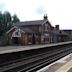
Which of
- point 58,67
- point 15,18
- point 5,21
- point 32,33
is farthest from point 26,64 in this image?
point 15,18

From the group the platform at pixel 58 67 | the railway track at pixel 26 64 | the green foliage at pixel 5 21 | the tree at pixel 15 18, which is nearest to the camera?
the platform at pixel 58 67

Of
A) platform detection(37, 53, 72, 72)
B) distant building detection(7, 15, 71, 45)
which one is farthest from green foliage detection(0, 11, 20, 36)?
platform detection(37, 53, 72, 72)

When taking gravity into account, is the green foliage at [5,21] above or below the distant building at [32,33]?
above

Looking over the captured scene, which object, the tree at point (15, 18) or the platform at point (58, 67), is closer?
the platform at point (58, 67)

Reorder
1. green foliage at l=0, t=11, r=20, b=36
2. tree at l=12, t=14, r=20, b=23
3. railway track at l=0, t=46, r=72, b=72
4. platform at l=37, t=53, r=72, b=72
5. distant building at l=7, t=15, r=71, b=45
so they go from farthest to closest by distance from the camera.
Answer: tree at l=12, t=14, r=20, b=23 < green foliage at l=0, t=11, r=20, b=36 < distant building at l=7, t=15, r=71, b=45 < railway track at l=0, t=46, r=72, b=72 < platform at l=37, t=53, r=72, b=72

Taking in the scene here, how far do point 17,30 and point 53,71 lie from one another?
41956 millimetres

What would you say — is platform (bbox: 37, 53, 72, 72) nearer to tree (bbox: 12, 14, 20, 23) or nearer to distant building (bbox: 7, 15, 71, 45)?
distant building (bbox: 7, 15, 71, 45)

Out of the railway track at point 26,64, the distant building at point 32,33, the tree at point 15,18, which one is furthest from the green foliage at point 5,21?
the railway track at point 26,64

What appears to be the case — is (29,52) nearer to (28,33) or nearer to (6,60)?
(6,60)

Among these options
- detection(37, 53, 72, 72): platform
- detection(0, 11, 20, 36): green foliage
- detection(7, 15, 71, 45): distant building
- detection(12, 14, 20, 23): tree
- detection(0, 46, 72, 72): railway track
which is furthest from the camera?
detection(12, 14, 20, 23): tree

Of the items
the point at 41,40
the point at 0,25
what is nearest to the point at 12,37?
the point at 41,40

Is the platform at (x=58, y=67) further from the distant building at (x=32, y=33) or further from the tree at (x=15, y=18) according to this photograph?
the tree at (x=15, y=18)

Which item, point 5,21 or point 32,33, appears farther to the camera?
point 5,21

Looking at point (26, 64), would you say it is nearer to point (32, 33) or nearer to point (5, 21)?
point (32, 33)
